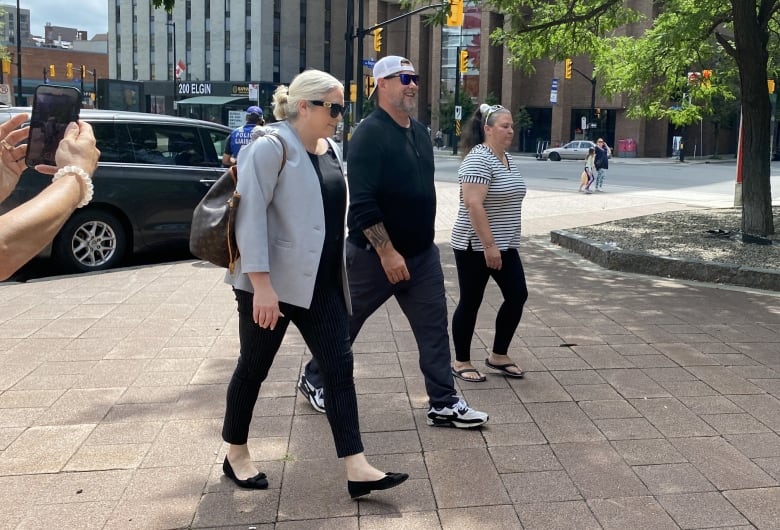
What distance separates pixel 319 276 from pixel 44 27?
152414 millimetres

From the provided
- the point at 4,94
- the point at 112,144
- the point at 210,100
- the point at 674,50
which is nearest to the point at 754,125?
the point at 674,50

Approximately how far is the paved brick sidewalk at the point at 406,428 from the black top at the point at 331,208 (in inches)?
40.1

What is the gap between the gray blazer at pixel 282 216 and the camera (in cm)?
337

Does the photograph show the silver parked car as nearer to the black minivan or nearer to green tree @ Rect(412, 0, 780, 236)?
green tree @ Rect(412, 0, 780, 236)

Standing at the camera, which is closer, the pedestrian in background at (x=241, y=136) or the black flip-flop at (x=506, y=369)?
the black flip-flop at (x=506, y=369)

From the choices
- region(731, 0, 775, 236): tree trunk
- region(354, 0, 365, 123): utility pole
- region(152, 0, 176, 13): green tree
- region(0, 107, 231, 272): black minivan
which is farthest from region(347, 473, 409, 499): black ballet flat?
region(354, 0, 365, 123): utility pole

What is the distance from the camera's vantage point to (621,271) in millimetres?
9516

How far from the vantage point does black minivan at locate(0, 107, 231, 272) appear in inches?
359

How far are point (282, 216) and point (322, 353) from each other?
619 millimetres

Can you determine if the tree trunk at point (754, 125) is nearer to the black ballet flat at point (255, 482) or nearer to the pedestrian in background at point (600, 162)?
the black ballet flat at point (255, 482)

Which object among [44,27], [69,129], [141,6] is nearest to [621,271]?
A: [69,129]

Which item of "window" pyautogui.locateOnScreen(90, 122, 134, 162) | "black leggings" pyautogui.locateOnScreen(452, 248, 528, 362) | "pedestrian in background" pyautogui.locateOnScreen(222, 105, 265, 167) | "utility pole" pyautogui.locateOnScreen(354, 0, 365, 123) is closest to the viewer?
"black leggings" pyautogui.locateOnScreen(452, 248, 528, 362)

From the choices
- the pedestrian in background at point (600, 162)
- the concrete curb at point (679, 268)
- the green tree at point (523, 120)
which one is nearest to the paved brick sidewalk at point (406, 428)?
the concrete curb at point (679, 268)

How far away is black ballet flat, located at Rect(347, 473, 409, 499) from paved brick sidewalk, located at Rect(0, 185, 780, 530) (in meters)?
0.06
